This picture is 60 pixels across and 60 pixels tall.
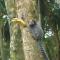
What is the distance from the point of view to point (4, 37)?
15.1 meters

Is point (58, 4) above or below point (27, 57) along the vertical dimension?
above

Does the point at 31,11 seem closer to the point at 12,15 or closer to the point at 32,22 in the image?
the point at 32,22

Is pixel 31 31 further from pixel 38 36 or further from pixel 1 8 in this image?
pixel 1 8

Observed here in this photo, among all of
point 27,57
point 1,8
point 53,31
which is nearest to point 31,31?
point 27,57

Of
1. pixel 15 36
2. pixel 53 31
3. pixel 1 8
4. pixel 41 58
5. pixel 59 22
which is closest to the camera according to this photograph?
pixel 41 58

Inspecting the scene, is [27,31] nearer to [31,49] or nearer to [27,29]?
[27,29]

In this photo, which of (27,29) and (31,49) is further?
(27,29)

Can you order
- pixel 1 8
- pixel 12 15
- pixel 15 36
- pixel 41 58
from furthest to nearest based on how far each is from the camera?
1. pixel 1 8
2. pixel 12 15
3. pixel 15 36
4. pixel 41 58

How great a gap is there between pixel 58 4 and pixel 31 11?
8949 millimetres

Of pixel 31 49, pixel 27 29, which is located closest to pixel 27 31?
pixel 27 29

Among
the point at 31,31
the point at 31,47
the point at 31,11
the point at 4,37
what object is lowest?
the point at 4,37

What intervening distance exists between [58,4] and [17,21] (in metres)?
9.13

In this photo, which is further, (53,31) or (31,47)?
(53,31)

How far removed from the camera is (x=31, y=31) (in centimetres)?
522
